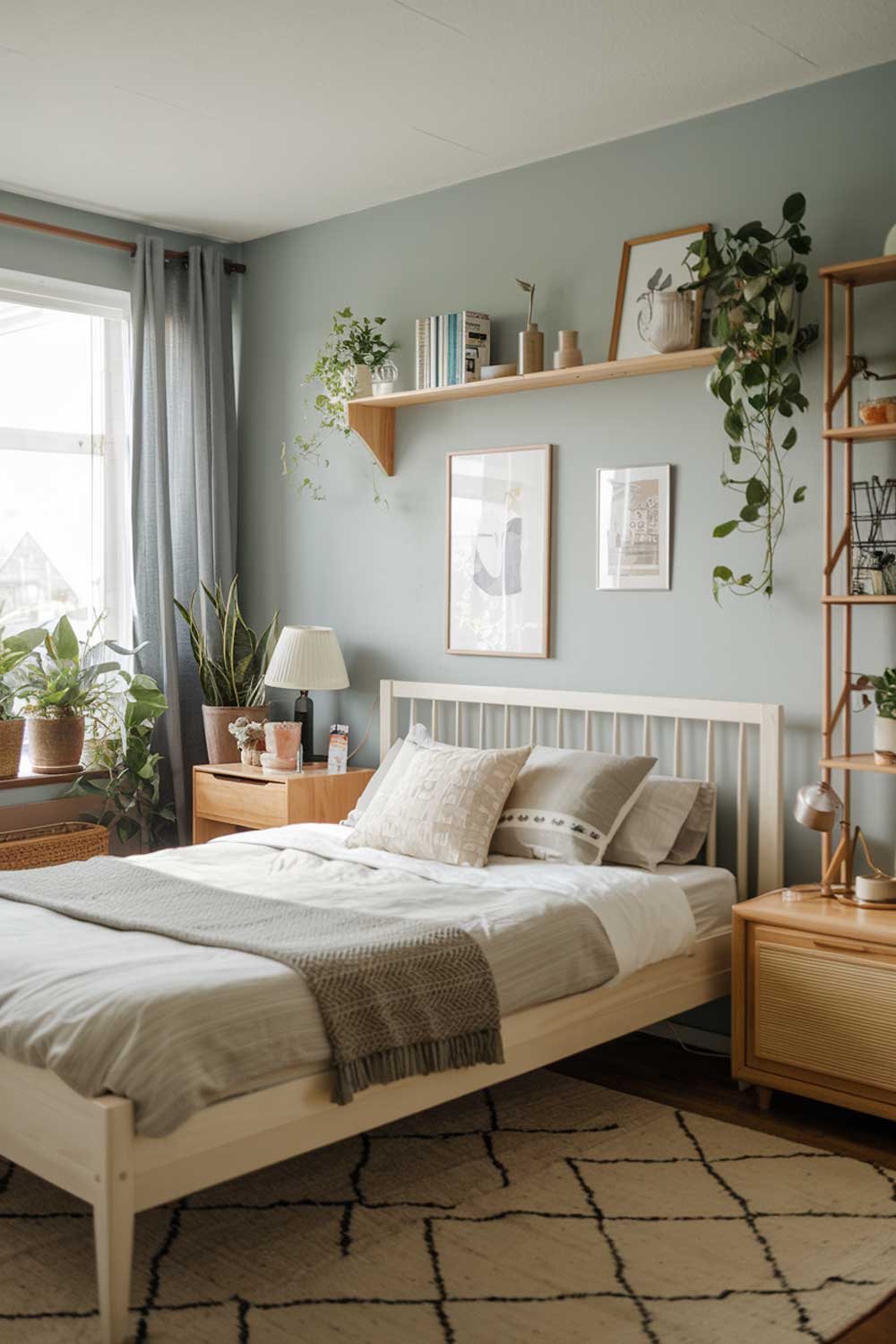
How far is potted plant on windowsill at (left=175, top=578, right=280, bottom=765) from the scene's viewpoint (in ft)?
16.0

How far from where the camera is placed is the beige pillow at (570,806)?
3.62 metres

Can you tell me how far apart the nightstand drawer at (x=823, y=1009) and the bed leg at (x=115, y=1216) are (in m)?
1.73

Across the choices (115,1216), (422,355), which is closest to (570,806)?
(422,355)

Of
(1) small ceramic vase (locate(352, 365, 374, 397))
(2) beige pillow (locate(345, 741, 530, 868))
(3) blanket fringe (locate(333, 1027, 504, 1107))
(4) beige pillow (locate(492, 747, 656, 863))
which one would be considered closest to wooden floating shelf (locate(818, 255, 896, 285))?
(4) beige pillow (locate(492, 747, 656, 863))

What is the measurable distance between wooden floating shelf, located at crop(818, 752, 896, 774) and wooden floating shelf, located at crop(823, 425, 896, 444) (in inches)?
32.4

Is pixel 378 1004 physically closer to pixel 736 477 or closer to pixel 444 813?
pixel 444 813

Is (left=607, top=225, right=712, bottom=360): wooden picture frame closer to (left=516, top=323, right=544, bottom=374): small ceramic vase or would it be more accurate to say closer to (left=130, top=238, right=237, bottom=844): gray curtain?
(left=516, top=323, right=544, bottom=374): small ceramic vase

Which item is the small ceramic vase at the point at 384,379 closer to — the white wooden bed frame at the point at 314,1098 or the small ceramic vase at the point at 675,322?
the small ceramic vase at the point at 675,322

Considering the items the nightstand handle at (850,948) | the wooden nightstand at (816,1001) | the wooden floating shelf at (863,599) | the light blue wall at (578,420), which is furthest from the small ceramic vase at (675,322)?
the nightstand handle at (850,948)

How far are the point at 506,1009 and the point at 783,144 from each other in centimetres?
250

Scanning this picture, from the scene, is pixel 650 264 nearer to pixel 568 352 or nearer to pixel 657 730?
pixel 568 352

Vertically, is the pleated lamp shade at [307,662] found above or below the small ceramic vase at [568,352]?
below

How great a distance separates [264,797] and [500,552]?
1180 millimetres

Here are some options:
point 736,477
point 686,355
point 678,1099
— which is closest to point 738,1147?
point 678,1099
